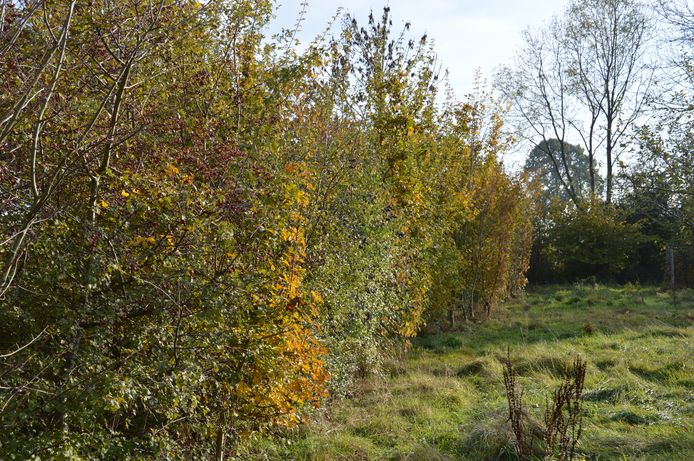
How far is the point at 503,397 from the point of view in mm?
7352

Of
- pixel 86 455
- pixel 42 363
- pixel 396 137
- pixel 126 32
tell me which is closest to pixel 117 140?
pixel 126 32

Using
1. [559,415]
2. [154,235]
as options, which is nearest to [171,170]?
[154,235]

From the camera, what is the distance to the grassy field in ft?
17.7

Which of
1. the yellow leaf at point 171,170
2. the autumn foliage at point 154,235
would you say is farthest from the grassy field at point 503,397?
the yellow leaf at point 171,170

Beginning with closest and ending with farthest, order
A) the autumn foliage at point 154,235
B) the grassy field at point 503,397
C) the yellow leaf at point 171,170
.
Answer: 1. the autumn foliage at point 154,235
2. the yellow leaf at point 171,170
3. the grassy field at point 503,397

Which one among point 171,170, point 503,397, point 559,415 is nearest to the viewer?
point 559,415

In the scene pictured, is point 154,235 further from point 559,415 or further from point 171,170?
point 559,415

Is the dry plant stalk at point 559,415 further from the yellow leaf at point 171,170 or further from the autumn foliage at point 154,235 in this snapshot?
the yellow leaf at point 171,170

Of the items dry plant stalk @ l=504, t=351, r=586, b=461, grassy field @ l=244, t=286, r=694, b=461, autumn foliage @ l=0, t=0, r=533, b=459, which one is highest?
autumn foliage @ l=0, t=0, r=533, b=459

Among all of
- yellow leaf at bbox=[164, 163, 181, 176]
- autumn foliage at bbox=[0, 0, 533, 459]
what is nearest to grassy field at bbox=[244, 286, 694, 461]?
autumn foliage at bbox=[0, 0, 533, 459]

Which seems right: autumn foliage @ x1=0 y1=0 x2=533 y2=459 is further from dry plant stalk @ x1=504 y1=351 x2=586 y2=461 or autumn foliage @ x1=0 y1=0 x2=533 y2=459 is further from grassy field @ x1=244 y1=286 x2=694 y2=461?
dry plant stalk @ x1=504 y1=351 x2=586 y2=461

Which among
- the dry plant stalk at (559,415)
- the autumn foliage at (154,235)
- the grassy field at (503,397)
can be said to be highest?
the autumn foliage at (154,235)

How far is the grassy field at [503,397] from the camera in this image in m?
5.41

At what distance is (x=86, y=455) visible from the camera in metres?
3.18
